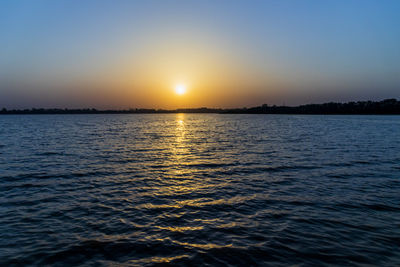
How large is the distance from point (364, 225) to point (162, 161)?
19.5 metres

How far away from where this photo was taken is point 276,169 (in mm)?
22109

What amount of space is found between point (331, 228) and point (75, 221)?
1093 cm

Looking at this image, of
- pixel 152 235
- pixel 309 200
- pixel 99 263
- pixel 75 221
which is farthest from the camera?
pixel 309 200

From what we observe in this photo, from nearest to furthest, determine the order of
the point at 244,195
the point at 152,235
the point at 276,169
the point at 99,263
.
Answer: the point at 99,263
the point at 152,235
the point at 244,195
the point at 276,169

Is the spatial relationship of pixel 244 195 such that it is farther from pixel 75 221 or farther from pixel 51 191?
pixel 51 191

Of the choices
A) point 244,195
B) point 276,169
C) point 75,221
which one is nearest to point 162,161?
point 276,169

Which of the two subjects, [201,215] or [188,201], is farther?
[188,201]

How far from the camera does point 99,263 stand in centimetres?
813

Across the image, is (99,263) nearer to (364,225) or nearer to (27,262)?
(27,262)

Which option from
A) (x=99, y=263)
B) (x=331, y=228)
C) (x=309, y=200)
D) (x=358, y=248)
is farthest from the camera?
(x=309, y=200)

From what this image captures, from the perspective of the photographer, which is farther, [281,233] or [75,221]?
[75,221]

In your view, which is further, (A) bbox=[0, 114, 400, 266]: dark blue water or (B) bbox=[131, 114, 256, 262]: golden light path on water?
(B) bbox=[131, 114, 256, 262]: golden light path on water

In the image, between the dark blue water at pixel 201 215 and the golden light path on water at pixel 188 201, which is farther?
the golden light path on water at pixel 188 201

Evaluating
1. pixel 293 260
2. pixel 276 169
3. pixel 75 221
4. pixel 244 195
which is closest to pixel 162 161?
pixel 276 169
